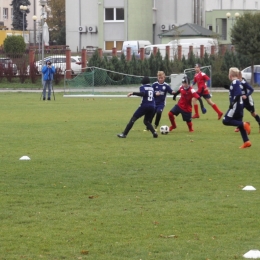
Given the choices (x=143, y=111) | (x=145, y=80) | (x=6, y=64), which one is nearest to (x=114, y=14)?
(x=6, y=64)

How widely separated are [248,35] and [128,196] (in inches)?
1470

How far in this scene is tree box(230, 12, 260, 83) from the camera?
46.3 m

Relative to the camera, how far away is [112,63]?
46.1m

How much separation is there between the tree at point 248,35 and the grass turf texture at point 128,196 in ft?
91.4

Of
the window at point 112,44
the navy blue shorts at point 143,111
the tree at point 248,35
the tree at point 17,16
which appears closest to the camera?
the navy blue shorts at point 143,111

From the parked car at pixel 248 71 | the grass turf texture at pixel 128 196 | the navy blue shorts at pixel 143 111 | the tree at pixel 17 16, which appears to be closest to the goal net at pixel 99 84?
the parked car at pixel 248 71

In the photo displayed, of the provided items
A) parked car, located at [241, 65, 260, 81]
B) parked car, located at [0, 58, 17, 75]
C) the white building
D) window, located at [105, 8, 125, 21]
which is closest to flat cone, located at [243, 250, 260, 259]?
parked car, located at [0, 58, 17, 75]

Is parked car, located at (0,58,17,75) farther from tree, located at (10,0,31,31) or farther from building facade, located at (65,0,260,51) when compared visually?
tree, located at (10,0,31,31)

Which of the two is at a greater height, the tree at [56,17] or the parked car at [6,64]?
the tree at [56,17]

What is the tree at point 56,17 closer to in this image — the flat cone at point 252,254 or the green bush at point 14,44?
the green bush at point 14,44

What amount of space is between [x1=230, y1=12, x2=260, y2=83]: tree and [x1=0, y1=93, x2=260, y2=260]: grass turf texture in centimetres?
2785

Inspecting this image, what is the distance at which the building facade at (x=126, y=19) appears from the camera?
70.1 meters

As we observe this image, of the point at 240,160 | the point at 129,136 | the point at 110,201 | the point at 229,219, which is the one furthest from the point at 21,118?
the point at 229,219

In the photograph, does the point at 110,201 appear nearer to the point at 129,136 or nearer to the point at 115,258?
the point at 115,258
